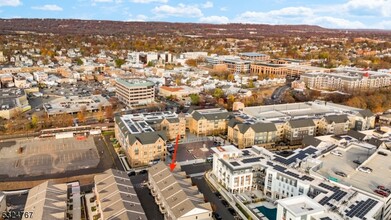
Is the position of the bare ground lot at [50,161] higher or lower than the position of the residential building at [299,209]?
lower

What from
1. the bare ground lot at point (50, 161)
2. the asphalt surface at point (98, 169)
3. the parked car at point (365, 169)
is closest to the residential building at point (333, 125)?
the parked car at point (365, 169)

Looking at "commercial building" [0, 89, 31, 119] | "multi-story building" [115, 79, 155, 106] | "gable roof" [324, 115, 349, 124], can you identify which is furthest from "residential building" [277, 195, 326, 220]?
"commercial building" [0, 89, 31, 119]

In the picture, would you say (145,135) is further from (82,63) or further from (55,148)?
(82,63)

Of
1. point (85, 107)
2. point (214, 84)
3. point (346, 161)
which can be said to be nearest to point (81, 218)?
point (346, 161)

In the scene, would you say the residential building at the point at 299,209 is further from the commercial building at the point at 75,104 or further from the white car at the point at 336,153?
the commercial building at the point at 75,104

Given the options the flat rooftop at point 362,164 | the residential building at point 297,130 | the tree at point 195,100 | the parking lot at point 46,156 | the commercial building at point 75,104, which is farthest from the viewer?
the tree at point 195,100

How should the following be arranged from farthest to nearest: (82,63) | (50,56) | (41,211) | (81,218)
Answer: (50,56), (82,63), (81,218), (41,211)
